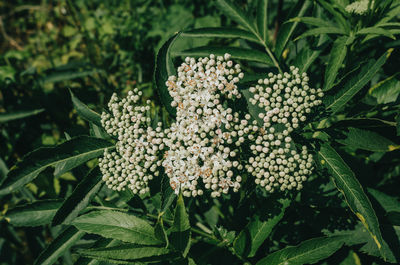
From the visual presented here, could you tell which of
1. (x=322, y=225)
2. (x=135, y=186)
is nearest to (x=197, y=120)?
(x=135, y=186)

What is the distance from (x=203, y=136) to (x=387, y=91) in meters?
1.66

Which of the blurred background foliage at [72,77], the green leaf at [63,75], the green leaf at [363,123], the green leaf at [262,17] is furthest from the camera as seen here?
the green leaf at [63,75]

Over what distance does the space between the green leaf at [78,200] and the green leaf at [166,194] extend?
0.53 metres

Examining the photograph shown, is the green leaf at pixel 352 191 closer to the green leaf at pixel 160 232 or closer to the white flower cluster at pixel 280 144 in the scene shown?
the white flower cluster at pixel 280 144

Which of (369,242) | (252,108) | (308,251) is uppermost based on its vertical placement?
(252,108)

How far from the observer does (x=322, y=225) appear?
2.30 metres

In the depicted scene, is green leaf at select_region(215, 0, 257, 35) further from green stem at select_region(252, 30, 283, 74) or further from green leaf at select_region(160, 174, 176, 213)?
green leaf at select_region(160, 174, 176, 213)

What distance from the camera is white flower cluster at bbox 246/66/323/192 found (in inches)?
70.7

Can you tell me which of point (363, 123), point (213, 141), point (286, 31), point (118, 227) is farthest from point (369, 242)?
point (118, 227)

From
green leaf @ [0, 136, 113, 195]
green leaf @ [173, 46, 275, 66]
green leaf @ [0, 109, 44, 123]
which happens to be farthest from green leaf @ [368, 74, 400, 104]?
green leaf @ [0, 109, 44, 123]

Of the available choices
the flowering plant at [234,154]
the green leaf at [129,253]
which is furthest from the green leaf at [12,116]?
the green leaf at [129,253]

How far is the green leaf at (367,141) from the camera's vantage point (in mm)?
1800

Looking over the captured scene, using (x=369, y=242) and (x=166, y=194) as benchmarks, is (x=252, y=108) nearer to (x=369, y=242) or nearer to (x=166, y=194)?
(x=166, y=194)

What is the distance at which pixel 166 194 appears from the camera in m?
1.81
